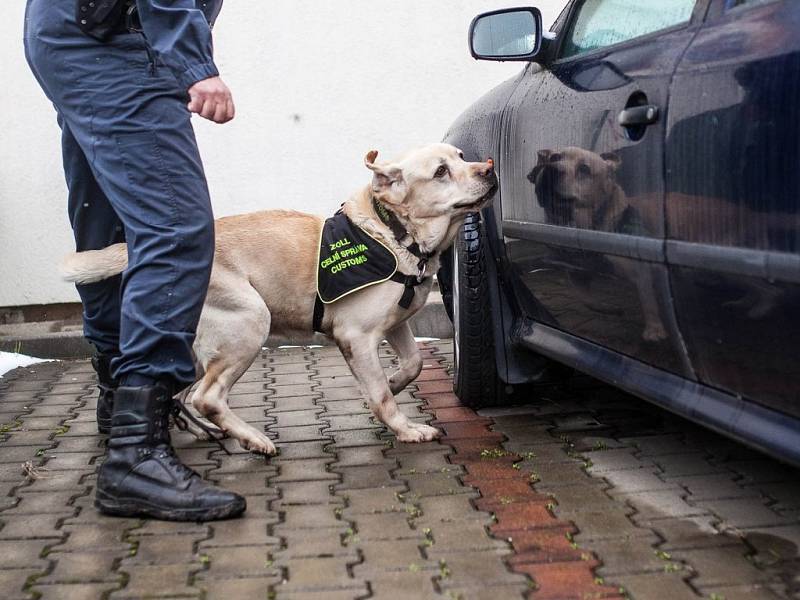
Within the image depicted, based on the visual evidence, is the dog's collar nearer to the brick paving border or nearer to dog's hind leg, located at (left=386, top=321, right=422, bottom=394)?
dog's hind leg, located at (left=386, top=321, right=422, bottom=394)

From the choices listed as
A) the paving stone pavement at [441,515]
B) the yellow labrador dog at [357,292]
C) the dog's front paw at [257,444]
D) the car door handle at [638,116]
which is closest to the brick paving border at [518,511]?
the paving stone pavement at [441,515]

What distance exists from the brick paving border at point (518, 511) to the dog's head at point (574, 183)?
2.71 ft

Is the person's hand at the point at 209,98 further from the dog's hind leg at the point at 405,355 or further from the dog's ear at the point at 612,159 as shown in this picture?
the dog's hind leg at the point at 405,355

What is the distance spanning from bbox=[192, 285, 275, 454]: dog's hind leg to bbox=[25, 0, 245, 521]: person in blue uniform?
2.11 feet

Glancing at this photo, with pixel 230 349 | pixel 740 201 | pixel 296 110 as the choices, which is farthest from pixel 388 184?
pixel 296 110

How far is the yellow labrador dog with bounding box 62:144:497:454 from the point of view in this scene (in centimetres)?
407

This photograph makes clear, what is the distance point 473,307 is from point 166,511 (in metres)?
1.53

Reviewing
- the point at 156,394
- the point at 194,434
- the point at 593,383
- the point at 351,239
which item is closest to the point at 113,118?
the point at 156,394

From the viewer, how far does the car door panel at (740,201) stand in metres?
2.33

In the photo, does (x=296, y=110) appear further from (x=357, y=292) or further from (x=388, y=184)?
(x=357, y=292)

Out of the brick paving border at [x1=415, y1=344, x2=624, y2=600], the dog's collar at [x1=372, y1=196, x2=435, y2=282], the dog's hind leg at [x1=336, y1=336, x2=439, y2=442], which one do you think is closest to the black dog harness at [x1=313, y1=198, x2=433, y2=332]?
the dog's collar at [x1=372, y1=196, x2=435, y2=282]

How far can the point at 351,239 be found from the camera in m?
4.14

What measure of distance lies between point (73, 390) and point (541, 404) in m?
2.34

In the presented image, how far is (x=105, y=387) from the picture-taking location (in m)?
4.39
